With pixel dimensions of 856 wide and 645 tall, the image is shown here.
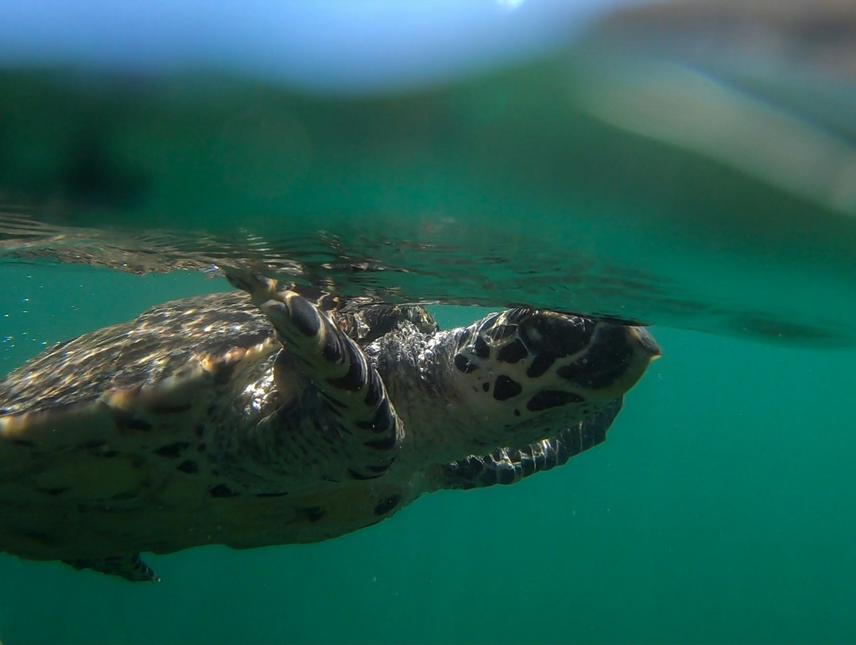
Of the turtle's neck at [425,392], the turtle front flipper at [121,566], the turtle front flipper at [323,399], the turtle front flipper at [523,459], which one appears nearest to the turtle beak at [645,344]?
the turtle's neck at [425,392]

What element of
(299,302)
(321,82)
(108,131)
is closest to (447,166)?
(321,82)

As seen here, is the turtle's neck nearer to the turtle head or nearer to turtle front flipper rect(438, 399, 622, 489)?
the turtle head

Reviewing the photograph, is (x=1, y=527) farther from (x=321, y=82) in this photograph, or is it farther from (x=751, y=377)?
(x=751, y=377)

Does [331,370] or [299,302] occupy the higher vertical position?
[299,302]

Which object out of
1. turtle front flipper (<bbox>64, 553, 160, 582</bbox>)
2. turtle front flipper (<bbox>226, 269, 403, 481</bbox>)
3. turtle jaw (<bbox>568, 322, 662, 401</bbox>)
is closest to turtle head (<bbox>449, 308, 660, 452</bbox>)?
turtle jaw (<bbox>568, 322, 662, 401</bbox>)

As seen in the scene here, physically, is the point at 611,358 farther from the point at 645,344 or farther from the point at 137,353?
the point at 137,353

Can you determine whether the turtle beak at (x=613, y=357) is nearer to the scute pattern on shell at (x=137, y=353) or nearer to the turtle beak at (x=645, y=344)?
the turtle beak at (x=645, y=344)
